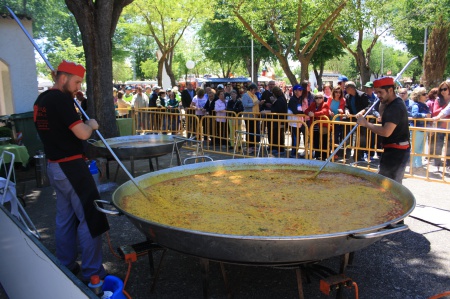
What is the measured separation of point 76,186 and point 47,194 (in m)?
4.24

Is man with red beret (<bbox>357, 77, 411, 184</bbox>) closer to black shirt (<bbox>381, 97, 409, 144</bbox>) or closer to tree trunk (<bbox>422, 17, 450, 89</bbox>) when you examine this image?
black shirt (<bbox>381, 97, 409, 144</bbox>)

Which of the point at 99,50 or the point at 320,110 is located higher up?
the point at 99,50

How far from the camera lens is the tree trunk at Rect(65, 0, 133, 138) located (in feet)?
29.1

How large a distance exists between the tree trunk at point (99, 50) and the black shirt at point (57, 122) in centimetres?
579

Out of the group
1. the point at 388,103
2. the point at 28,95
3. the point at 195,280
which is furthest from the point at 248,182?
the point at 28,95

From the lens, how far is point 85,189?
3.71 metres

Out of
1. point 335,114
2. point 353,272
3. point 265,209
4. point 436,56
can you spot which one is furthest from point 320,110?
point 436,56

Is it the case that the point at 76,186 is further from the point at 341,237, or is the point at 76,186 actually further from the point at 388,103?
the point at 388,103

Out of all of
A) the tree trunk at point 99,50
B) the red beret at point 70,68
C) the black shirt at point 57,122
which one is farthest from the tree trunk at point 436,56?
the black shirt at point 57,122

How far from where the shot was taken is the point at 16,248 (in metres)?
3.28

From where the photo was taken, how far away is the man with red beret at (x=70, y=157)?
357cm

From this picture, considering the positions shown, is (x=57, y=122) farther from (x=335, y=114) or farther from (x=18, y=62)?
(x=18, y=62)

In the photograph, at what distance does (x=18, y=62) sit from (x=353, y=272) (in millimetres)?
10766

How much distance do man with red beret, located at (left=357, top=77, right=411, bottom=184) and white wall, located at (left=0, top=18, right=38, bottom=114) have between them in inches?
395
